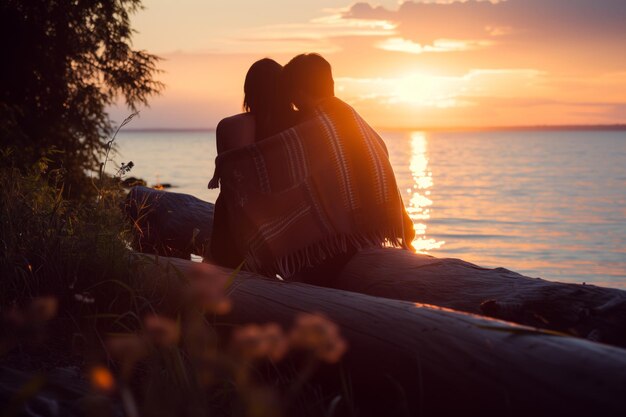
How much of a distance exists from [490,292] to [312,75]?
1.96 m

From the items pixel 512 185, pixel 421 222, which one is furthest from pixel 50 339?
pixel 512 185

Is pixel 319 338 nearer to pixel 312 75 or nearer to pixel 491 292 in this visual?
pixel 491 292

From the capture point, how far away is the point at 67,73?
647 inches

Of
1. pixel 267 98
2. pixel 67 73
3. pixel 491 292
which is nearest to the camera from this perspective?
pixel 491 292

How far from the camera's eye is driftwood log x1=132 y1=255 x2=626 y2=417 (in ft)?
7.73

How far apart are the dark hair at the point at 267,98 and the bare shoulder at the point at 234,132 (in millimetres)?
84

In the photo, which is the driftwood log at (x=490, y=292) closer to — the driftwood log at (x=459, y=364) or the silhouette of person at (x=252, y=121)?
the driftwood log at (x=459, y=364)

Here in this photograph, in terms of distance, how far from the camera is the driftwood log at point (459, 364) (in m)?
2.36

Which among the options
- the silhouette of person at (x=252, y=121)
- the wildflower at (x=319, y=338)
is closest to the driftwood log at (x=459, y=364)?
the wildflower at (x=319, y=338)

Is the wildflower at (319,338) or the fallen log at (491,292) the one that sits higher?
the wildflower at (319,338)

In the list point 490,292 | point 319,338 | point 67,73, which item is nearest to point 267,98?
point 490,292

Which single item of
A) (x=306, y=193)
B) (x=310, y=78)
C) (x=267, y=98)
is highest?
(x=310, y=78)

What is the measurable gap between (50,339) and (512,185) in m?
32.2

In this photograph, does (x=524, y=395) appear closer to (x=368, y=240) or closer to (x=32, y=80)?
(x=368, y=240)
